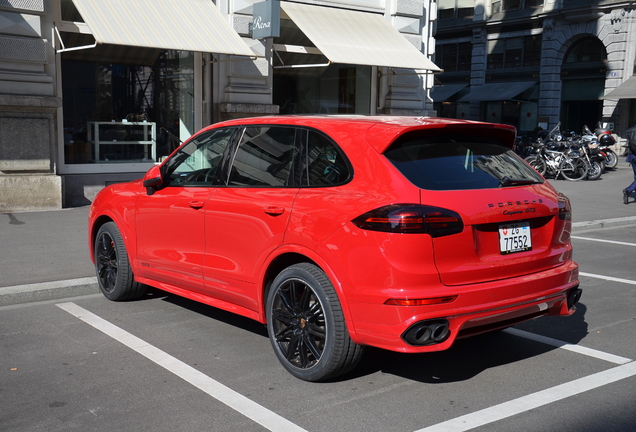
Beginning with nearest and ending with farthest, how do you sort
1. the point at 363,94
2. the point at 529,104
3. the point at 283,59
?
the point at 283,59, the point at 363,94, the point at 529,104

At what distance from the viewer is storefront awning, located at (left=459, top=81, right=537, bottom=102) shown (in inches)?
1446

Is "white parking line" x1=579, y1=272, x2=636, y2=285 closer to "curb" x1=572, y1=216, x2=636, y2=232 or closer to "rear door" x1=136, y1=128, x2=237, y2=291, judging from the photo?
"curb" x1=572, y1=216, x2=636, y2=232

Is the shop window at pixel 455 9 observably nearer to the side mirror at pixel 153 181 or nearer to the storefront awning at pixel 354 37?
the storefront awning at pixel 354 37

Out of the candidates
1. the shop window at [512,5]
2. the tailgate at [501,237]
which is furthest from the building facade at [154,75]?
the shop window at [512,5]

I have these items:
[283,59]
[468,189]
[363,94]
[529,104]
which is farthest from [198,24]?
[529,104]

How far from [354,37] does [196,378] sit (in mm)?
11889

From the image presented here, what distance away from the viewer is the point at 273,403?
13.6 ft

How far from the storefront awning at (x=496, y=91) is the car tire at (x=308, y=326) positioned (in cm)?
3415

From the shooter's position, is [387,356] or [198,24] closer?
[387,356]

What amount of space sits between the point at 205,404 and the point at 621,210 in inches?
469

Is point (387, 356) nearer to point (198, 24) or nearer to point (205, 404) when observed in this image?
point (205, 404)

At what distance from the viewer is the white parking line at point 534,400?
12.7 ft

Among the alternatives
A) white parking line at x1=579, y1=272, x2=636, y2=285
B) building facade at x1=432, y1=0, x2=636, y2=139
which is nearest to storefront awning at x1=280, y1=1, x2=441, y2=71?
white parking line at x1=579, y1=272, x2=636, y2=285

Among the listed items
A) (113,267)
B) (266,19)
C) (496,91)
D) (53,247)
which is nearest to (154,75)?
(266,19)
